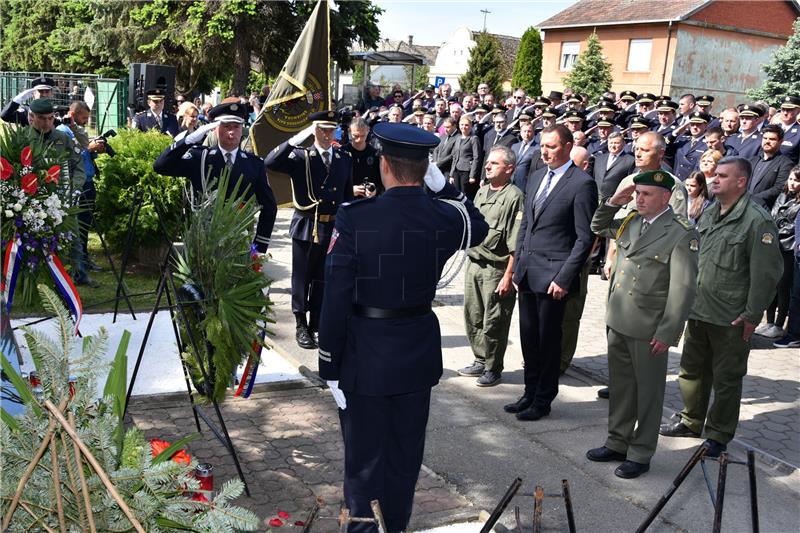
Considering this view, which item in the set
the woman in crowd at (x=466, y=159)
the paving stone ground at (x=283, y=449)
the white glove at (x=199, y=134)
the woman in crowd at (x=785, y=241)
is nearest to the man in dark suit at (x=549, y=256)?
the paving stone ground at (x=283, y=449)

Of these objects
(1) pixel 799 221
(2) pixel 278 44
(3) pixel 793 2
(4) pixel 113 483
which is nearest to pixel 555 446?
(4) pixel 113 483

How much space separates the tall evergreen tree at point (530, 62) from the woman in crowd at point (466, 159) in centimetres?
2892

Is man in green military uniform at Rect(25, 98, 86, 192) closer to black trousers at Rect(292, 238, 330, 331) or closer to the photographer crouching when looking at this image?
the photographer crouching

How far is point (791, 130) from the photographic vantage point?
11.4 metres

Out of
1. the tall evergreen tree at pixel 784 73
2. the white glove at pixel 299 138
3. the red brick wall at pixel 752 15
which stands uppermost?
the red brick wall at pixel 752 15

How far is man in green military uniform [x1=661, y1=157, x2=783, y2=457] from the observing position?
17.3 feet

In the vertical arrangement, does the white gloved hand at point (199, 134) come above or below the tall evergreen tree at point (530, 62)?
below

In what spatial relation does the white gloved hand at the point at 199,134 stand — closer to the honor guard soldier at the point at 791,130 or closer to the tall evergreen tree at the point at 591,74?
the honor guard soldier at the point at 791,130

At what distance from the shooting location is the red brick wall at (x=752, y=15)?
39.5 m

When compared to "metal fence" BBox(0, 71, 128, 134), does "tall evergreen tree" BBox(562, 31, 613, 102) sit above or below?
above

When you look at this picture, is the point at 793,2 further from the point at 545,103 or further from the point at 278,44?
the point at 545,103

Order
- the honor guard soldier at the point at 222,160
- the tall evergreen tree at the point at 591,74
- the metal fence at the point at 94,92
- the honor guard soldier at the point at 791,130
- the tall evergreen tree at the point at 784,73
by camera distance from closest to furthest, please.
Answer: the honor guard soldier at the point at 222,160 → the honor guard soldier at the point at 791,130 → the tall evergreen tree at the point at 784,73 → the metal fence at the point at 94,92 → the tall evergreen tree at the point at 591,74

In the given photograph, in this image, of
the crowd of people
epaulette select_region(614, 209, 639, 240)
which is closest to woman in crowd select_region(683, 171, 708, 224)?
the crowd of people

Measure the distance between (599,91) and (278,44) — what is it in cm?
1476
